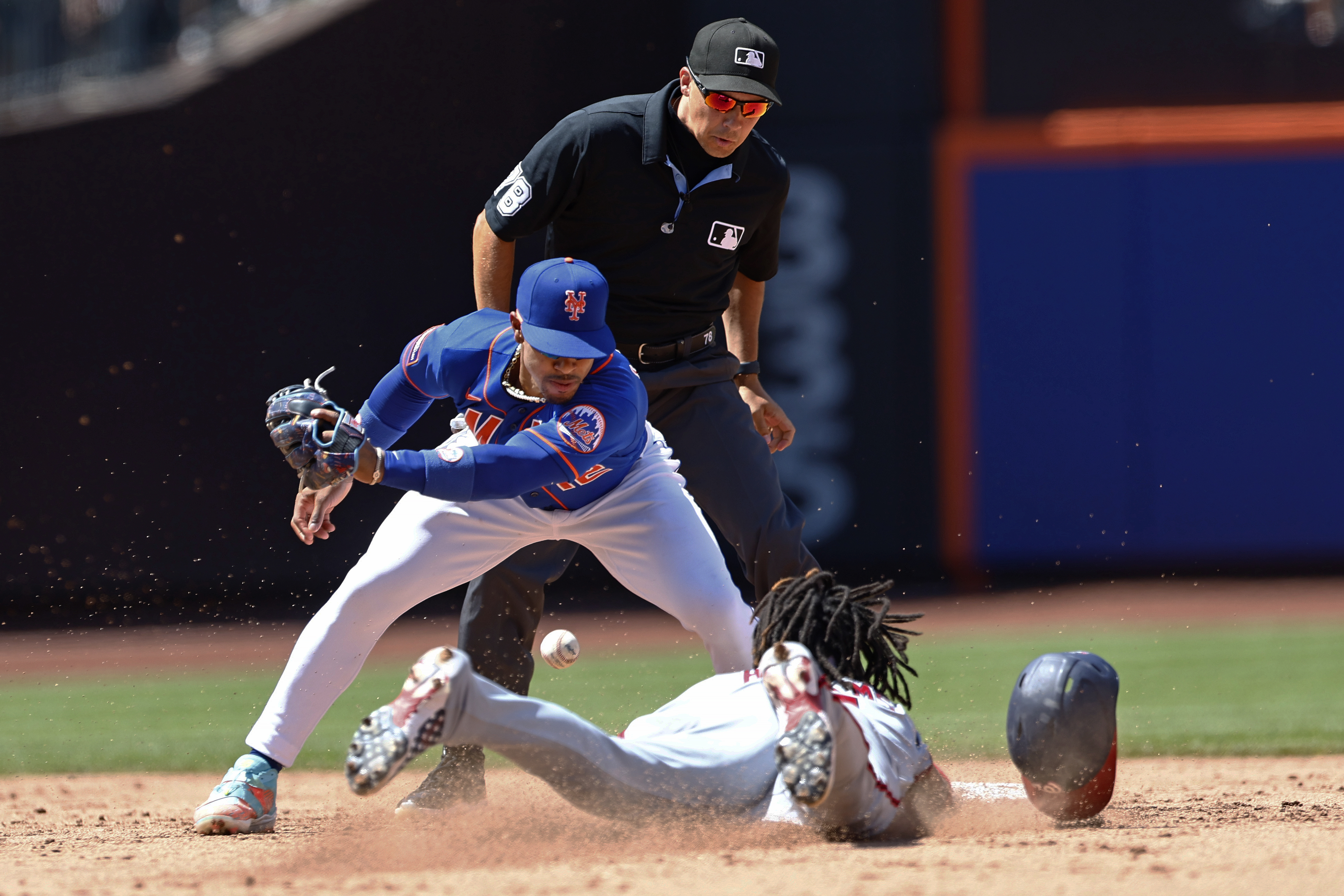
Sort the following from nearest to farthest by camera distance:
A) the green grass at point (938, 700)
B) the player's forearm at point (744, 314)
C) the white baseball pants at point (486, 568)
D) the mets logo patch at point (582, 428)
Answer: the mets logo patch at point (582, 428) < the white baseball pants at point (486, 568) < the player's forearm at point (744, 314) < the green grass at point (938, 700)

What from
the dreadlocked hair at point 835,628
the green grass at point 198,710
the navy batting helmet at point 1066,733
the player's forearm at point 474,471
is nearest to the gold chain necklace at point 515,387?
the player's forearm at point 474,471

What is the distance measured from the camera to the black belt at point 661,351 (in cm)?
405

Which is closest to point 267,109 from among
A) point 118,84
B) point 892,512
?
point 118,84

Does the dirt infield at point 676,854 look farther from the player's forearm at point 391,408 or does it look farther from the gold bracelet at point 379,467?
the player's forearm at point 391,408

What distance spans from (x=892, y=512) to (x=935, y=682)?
364 centimetres

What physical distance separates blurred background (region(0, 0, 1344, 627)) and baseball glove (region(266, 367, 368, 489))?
6.84 metres

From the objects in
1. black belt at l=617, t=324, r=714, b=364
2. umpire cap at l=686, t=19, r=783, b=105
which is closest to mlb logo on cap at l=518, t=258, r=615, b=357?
black belt at l=617, t=324, r=714, b=364

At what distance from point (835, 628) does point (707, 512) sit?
0.78 metres

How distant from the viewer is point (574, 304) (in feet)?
11.0

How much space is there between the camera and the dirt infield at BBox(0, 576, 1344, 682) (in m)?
8.54

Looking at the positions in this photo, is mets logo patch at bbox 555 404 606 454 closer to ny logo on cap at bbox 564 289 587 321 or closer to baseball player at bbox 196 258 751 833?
baseball player at bbox 196 258 751 833

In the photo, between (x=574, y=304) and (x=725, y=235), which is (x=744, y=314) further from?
(x=574, y=304)

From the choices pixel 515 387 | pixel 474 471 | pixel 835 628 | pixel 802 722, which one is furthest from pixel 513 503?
pixel 802 722

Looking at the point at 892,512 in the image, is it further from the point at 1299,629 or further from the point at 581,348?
the point at 581,348
